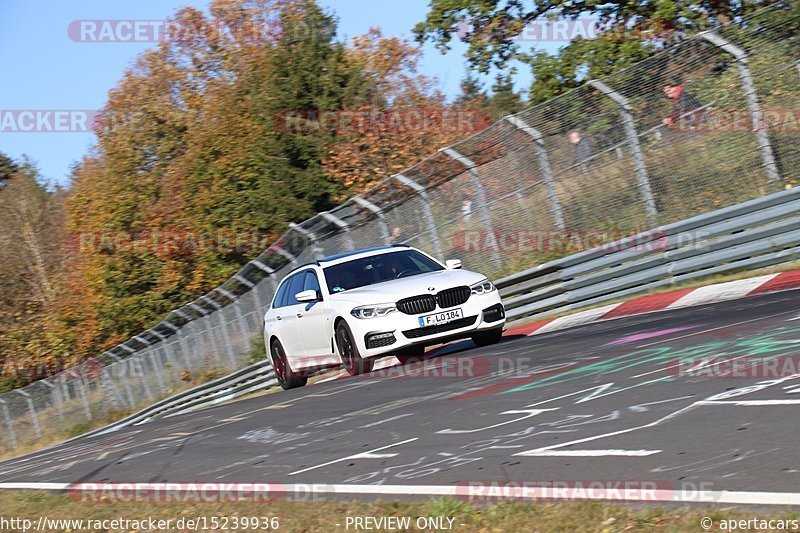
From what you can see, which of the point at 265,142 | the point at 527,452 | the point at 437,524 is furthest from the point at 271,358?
the point at 265,142

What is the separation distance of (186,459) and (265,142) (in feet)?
128

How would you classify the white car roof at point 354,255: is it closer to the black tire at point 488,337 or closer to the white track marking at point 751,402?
the black tire at point 488,337

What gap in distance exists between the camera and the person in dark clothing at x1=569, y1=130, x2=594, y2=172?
17.2 m

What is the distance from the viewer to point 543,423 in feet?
25.2

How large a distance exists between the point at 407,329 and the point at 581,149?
17.1 feet

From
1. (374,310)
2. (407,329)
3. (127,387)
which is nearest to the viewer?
(407,329)

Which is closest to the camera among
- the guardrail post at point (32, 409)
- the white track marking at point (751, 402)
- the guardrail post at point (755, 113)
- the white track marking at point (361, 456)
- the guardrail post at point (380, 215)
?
the white track marking at point (751, 402)

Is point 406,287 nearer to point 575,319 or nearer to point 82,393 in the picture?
point 575,319

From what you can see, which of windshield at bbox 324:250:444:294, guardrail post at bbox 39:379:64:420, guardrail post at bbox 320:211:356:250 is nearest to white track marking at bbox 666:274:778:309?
windshield at bbox 324:250:444:294

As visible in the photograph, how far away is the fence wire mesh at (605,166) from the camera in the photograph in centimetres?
1511

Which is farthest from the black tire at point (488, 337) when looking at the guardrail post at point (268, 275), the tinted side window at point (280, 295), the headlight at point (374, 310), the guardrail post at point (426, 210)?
the guardrail post at point (268, 275)

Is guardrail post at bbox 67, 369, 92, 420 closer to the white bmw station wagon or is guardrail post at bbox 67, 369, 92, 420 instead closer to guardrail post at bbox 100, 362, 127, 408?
guardrail post at bbox 100, 362, 127, 408

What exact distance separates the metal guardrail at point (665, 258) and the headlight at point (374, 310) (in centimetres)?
454

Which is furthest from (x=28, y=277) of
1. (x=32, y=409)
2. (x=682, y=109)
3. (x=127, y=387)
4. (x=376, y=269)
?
(x=682, y=109)
